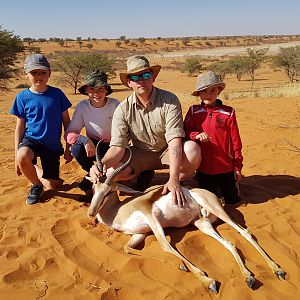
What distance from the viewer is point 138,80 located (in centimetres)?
462

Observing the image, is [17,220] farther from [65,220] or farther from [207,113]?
[207,113]

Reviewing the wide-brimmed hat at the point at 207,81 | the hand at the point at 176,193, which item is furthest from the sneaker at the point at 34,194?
the wide-brimmed hat at the point at 207,81

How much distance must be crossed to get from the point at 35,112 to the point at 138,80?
1776 millimetres

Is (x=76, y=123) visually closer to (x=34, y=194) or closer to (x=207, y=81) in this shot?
(x=34, y=194)

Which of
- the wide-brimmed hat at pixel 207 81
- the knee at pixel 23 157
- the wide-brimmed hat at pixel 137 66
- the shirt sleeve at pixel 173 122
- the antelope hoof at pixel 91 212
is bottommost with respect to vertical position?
the antelope hoof at pixel 91 212

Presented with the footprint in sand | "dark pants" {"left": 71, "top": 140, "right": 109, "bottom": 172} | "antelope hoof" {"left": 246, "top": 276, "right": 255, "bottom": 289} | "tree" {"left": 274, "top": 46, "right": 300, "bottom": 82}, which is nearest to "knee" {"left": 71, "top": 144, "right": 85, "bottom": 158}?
"dark pants" {"left": 71, "top": 140, "right": 109, "bottom": 172}

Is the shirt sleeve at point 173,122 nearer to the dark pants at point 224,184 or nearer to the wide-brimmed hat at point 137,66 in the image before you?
the wide-brimmed hat at point 137,66

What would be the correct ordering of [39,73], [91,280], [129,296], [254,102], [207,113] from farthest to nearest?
[254,102] < [39,73] < [207,113] < [91,280] < [129,296]

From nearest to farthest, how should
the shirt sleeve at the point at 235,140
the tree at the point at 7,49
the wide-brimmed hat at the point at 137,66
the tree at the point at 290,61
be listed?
the wide-brimmed hat at the point at 137,66
the shirt sleeve at the point at 235,140
the tree at the point at 7,49
the tree at the point at 290,61

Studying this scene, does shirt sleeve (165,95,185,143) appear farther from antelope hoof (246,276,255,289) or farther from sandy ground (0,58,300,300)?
antelope hoof (246,276,255,289)

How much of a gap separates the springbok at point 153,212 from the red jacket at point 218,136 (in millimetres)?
596

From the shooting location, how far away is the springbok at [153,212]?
13.6ft

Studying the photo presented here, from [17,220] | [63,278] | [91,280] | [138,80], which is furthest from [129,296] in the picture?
[138,80]

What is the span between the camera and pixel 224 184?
5.16m
